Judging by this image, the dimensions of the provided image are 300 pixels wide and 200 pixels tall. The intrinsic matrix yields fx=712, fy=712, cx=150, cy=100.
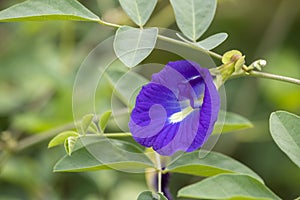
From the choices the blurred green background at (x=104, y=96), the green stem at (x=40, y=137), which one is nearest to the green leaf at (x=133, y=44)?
the green stem at (x=40, y=137)

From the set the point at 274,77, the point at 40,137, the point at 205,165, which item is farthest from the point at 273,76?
the point at 40,137

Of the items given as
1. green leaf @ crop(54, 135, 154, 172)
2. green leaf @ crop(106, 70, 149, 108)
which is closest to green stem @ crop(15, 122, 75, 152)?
green leaf @ crop(106, 70, 149, 108)

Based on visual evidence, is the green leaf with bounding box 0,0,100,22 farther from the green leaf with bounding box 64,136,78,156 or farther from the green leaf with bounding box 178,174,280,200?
the green leaf with bounding box 178,174,280,200

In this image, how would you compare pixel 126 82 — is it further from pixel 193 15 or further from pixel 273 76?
pixel 273 76

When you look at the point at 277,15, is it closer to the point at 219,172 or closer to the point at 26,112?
the point at 26,112

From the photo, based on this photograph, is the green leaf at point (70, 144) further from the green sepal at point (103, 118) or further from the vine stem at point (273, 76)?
the vine stem at point (273, 76)

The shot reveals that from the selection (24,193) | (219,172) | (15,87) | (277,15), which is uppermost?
(219,172)

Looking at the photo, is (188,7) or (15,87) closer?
(188,7)

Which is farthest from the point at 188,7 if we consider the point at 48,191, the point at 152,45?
the point at 48,191
